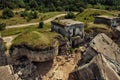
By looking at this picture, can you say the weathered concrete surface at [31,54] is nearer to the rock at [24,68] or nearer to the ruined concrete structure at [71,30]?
the rock at [24,68]

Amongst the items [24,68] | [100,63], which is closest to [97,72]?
[100,63]

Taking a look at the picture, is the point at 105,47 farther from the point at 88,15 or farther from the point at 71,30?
the point at 88,15

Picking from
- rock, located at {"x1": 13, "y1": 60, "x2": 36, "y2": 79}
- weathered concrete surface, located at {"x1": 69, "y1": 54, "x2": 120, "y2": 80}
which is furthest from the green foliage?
weathered concrete surface, located at {"x1": 69, "y1": 54, "x2": 120, "y2": 80}

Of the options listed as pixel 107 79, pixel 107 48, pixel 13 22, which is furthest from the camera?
pixel 13 22

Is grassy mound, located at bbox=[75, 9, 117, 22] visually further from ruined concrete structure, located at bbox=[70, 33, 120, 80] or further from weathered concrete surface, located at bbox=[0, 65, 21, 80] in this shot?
weathered concrete surface, located at bbox=[0, 65, 21, 80]

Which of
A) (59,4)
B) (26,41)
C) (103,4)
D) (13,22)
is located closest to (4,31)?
(13,22)

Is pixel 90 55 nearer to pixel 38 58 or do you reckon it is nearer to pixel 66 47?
pixel 66 47

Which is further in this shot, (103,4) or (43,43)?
(103,4)
